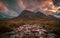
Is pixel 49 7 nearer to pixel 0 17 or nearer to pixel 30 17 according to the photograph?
pixel 30 17

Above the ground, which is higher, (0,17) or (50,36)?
(0,17)

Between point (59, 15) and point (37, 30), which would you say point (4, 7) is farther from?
point (59, 15)

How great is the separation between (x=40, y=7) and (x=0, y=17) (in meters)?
2.27

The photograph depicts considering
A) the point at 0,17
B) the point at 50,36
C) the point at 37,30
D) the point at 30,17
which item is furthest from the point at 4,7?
the point at 50,36

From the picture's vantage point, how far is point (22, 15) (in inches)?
361

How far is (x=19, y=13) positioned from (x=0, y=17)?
108 cm

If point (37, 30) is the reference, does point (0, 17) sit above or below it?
above

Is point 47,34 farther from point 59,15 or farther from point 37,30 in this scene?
point 59,15

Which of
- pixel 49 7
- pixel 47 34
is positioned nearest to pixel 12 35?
pixel 47 34

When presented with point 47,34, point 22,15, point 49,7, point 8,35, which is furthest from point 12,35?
point 49,7

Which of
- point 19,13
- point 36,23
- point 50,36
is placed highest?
point 19,13

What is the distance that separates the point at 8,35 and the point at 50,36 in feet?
7.31

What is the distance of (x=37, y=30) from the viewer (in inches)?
352

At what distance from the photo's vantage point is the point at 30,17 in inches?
362
